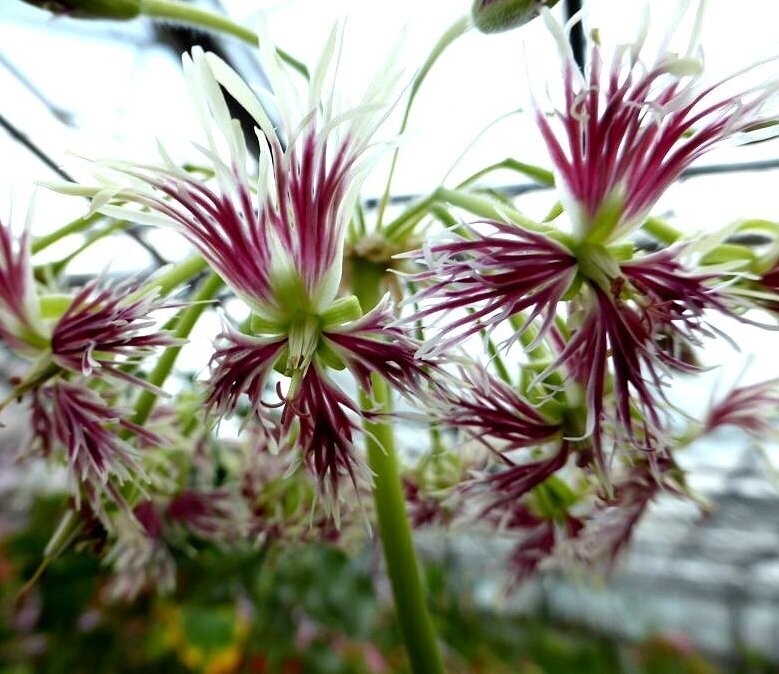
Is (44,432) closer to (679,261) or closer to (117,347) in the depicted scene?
(117,347)

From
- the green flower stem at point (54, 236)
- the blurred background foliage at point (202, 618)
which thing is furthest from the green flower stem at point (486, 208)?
the blurred background foliage at point (202, 618)

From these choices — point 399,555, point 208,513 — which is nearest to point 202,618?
point 208,513

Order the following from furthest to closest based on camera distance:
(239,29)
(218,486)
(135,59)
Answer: (135,59), (218,486), (239,29)

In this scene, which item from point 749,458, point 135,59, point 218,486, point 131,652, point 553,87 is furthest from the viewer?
point 749,458

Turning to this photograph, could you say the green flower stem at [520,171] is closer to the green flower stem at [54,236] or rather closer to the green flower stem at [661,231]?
the green flower stem at [661,231]

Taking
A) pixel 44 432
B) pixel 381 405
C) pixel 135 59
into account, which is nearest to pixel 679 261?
pixel 381 405

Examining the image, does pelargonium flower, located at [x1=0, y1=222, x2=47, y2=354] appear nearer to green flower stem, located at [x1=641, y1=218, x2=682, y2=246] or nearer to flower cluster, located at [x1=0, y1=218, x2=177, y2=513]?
flower cluster, located at [x1=0, y1=218, x2=177, y2=513]

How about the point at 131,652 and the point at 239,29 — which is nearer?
the point at 239,29
